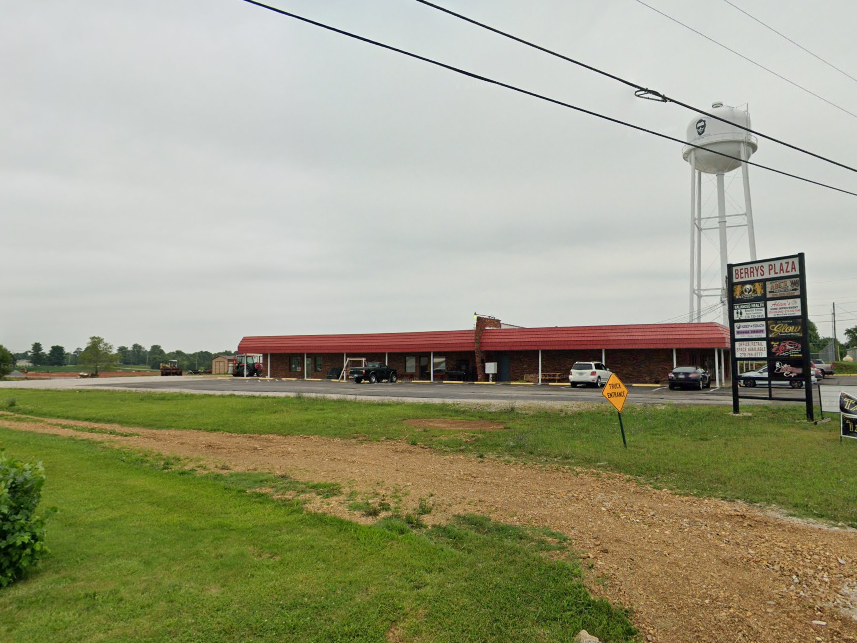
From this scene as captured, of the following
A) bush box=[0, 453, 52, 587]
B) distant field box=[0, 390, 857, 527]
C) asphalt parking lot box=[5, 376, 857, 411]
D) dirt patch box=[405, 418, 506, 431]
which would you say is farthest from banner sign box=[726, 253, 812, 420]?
bush box=[0, 453, 52, 587]

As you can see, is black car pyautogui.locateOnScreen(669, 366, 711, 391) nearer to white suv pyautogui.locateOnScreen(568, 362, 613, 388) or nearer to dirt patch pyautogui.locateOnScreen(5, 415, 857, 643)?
white suv pyautogui.locateOnScreen(568, 362, 613, 388)

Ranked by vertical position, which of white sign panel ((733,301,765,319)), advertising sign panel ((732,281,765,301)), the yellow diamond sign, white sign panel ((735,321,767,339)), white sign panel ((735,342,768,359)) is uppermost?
advertising sign panel ((732,281,765,301))

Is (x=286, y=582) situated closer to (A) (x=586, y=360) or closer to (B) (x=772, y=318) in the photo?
(B) (x=772, y=318)

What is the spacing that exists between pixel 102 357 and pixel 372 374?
60.0m

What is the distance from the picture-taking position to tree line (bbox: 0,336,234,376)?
255ft

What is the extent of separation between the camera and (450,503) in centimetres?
749

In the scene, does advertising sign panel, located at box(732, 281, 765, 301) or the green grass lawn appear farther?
advertising sign panel, located at box(732, 281, 765, 301)

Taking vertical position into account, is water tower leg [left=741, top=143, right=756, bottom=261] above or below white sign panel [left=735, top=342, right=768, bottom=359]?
above

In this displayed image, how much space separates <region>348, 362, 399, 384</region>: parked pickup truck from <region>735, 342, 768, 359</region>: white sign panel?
27719 millimetres

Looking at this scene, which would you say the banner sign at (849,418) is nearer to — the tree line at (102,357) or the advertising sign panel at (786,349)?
the advertising sign panel at (786,349)

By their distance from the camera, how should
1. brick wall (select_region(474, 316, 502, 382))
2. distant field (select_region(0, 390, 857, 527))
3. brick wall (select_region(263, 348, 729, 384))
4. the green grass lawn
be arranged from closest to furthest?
the green grass lawn < distant field (select_region(0, 390, 857, 527)) < brick wall (select_region(263, 348, 729, 384)) < brick wall (select_region(474, 316, 502, 382))

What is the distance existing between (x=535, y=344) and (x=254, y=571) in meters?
34.4

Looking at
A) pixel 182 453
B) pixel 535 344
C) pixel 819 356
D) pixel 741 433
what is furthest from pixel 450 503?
pixel 819 356

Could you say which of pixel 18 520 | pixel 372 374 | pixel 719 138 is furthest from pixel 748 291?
pixel 719 138
